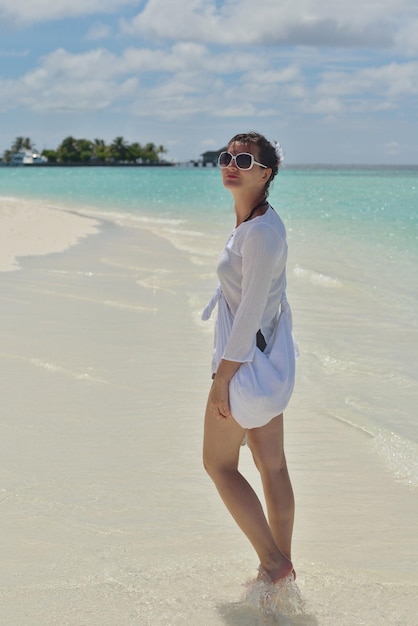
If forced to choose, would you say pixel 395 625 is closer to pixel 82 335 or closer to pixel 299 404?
pixel 299 404

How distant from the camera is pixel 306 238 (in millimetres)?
23156

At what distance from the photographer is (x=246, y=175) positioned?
322cm

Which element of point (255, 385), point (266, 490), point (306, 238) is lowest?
point (306, 238)

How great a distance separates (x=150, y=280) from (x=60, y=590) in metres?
8.77

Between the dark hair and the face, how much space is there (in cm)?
2

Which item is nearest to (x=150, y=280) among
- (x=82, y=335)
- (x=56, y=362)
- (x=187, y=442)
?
(x=82, y=335)

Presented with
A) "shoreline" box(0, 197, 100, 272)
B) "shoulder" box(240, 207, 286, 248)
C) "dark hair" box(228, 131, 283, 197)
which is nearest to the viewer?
"shoulder" box(240, 207, 286, 248)

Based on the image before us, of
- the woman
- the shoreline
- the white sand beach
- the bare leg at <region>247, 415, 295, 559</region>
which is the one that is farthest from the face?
the shoreline

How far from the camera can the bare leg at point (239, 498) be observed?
10.9ft

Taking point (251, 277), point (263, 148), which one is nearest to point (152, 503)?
point (251, 277)

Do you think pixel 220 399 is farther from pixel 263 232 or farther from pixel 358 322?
pixel 358 322

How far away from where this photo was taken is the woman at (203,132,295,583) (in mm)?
3086

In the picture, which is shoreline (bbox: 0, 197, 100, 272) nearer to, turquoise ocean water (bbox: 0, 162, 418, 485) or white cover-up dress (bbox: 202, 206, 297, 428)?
turquoise ocean water (bbox: 0, 162, 418, 485)

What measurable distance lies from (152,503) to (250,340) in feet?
5.11
